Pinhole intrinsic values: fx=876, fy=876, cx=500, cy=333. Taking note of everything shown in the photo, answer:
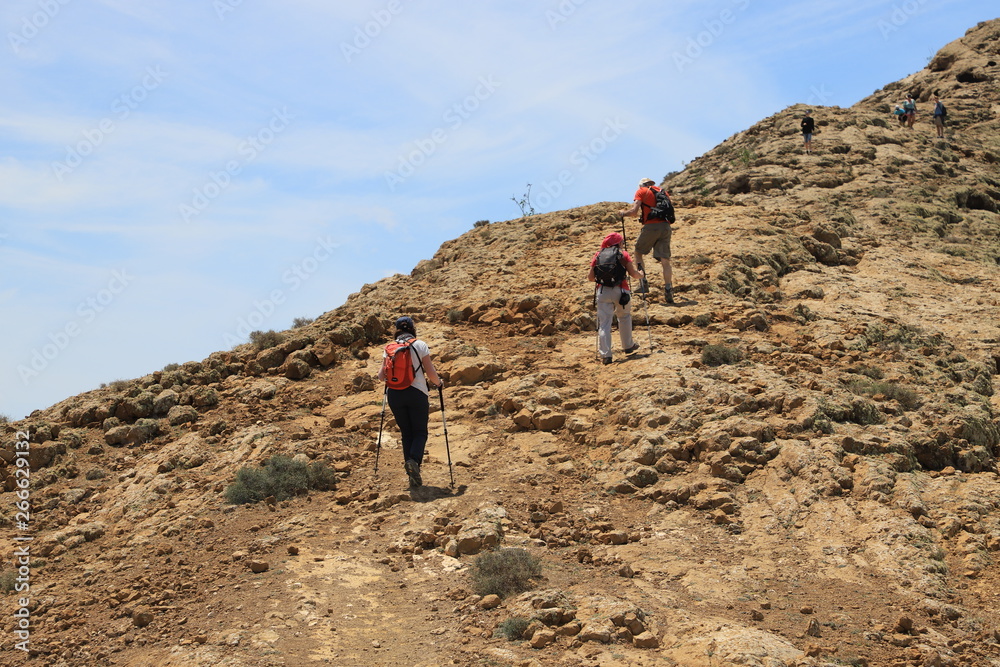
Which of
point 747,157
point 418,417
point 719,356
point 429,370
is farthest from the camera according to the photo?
point 747,157

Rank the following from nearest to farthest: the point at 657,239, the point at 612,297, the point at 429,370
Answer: the point at 429,370 < the point at 612,297 < the point at 657,239

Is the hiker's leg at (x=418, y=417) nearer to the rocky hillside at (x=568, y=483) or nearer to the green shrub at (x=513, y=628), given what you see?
the rocky hillside at (x=568, y=483)

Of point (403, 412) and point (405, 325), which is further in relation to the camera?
point (405, 325)

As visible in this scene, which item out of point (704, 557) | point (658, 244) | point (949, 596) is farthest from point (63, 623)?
point (658, 244)

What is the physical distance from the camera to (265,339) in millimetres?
13180

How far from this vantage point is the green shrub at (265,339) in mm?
13117

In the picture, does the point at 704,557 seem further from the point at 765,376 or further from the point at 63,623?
the point at 63,623

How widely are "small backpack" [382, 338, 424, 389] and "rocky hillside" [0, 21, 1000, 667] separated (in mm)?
1053

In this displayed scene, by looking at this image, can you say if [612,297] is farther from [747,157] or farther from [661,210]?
[747,157]

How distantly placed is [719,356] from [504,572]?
15.3ft

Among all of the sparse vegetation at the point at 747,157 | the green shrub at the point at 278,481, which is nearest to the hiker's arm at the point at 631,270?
the green shrub at the point at 278,481

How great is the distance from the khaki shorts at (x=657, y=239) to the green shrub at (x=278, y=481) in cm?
→ 625

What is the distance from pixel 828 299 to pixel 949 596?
276 inches

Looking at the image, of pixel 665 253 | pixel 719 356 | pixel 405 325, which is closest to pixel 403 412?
pixel 405 325
